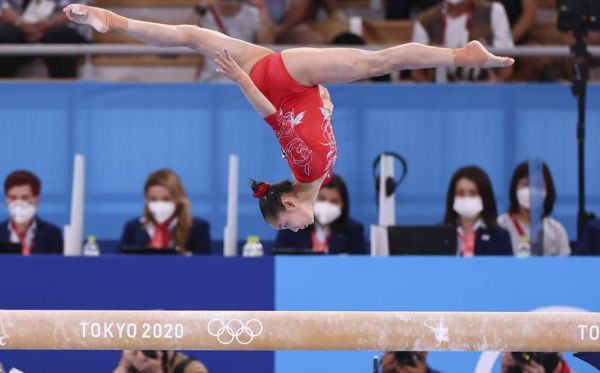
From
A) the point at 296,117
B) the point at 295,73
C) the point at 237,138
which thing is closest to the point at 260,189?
the point at 296,117

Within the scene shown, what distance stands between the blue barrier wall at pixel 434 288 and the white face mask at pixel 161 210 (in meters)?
1.36

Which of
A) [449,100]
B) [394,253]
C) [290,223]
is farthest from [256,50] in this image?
[449,100]

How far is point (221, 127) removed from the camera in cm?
923

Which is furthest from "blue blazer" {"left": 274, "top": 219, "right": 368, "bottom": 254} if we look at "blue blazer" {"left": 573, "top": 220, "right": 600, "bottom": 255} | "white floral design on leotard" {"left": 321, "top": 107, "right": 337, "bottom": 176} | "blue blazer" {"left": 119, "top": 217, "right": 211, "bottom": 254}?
"white floral design on leotard" {"left": 321, "top": 107, "right": 337, "bottom": 176}

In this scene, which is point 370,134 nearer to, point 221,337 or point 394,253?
point 394,253

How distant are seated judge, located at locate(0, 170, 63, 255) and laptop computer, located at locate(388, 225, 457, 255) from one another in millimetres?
2464

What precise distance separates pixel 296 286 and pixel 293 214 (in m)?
1.23

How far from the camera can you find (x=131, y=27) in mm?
5910

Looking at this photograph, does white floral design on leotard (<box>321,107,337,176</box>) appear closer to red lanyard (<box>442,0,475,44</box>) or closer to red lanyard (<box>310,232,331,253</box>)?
red lanyard (<box>310,232,331,253</box>)

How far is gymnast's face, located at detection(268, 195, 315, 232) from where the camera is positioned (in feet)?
20.3

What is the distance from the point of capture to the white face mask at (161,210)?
8.37 meters

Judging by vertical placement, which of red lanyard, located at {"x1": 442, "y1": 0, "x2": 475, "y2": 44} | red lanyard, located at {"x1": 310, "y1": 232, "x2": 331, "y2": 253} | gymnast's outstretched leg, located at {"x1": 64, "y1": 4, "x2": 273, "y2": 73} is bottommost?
red lanyard, located at {"x1": 310, "y1": 232, "x2": 331, "y2": 253}

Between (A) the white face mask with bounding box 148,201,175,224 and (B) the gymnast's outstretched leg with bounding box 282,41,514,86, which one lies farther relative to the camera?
(A) the white face mask with bounding box 148,201,175,224

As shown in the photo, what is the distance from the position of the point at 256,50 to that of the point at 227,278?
1701 millimetres
